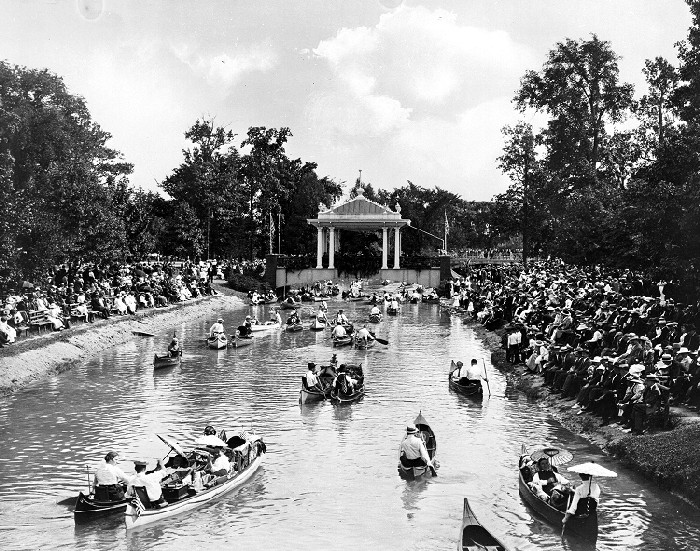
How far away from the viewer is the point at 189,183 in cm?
8088

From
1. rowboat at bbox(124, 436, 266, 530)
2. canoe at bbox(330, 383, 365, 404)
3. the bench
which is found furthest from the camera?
the bench

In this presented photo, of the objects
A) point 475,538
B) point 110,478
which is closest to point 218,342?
point 110,478

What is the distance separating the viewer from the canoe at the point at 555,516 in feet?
50.2

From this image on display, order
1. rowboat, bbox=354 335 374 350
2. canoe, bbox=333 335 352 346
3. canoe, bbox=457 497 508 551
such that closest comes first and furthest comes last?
canoe, bbox=457 497 508 551, rowboat, bbox=354 335 374 350, canoe, bbox=333 335 352 346

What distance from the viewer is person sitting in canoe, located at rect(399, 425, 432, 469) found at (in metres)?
19.6

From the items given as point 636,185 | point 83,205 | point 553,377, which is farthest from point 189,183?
point 553,377

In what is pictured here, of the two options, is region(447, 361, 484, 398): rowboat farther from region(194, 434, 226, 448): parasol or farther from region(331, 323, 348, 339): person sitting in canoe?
region(331, 323, 348, 339): person sitting in canoe

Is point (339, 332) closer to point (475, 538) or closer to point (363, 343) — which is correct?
point (363, 343)

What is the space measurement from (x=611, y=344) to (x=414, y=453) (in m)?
11.2

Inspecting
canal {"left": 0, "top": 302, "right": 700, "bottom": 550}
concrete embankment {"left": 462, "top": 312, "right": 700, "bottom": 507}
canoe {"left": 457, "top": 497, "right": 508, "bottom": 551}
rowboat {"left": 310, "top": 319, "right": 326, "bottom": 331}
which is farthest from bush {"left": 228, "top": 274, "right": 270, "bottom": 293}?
canoe {"left": 457, "top": 497, "right": 508, "bottom": 551}

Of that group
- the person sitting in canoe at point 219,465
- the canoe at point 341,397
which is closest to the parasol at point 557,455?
the person sitting in canoe at point 219,465

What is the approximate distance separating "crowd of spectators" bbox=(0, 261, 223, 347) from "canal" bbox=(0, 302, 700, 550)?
3269 millimetres

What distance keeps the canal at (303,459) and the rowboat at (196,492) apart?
22 cm

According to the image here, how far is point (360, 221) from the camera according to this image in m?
79.4
